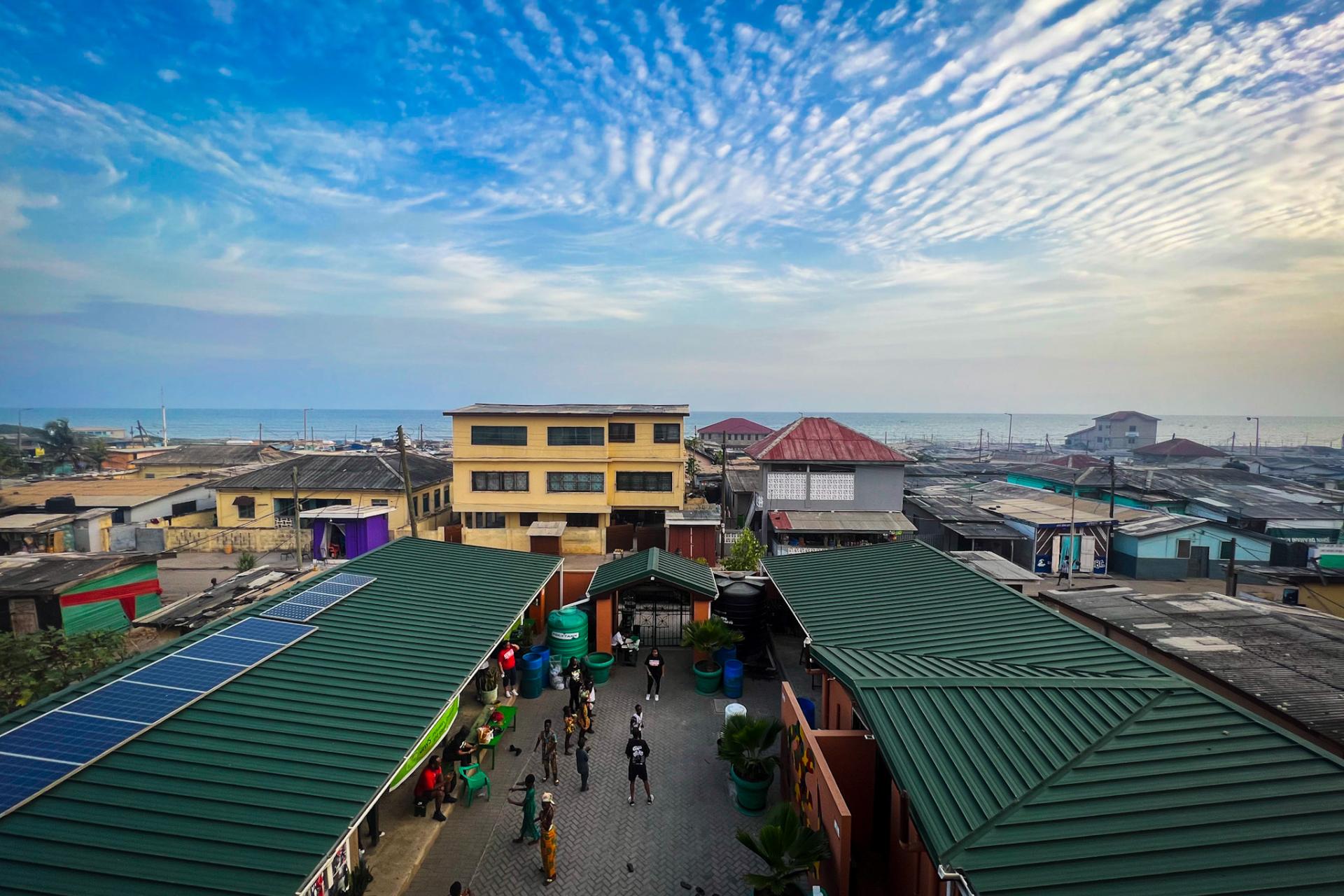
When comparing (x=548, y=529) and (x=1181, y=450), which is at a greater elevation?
(x=1181, y=450)

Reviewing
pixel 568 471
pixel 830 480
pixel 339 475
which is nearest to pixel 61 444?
pixel 339 475

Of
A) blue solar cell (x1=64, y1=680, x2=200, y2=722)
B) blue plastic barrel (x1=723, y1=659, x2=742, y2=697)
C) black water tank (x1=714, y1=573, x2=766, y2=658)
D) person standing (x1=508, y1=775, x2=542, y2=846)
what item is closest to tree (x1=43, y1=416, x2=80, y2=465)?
blue solar cell (x1=64, y1=680, x2=200, y2=722)

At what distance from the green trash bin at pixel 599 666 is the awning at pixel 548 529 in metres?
9.82

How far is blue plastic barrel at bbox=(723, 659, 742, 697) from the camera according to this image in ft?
57.5

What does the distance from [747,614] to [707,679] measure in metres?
2.96

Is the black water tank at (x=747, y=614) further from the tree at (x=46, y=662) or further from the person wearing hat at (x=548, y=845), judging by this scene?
the tree at (x=46, y=662)

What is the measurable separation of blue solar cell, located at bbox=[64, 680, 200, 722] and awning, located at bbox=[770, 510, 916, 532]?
25.1m

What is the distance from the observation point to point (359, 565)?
1675cm

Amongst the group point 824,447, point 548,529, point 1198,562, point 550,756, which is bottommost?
point 1198,562

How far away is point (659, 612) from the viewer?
21484 millimetres

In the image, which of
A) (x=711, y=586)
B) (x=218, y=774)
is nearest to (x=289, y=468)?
(x=711, y=586)

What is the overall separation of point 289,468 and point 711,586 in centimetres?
3261

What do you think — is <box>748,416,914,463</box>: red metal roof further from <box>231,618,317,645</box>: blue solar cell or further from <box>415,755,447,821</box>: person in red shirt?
<box>231,618,317,645</box>: blue solar cell

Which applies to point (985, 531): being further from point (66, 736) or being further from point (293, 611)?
point (66, 736)
